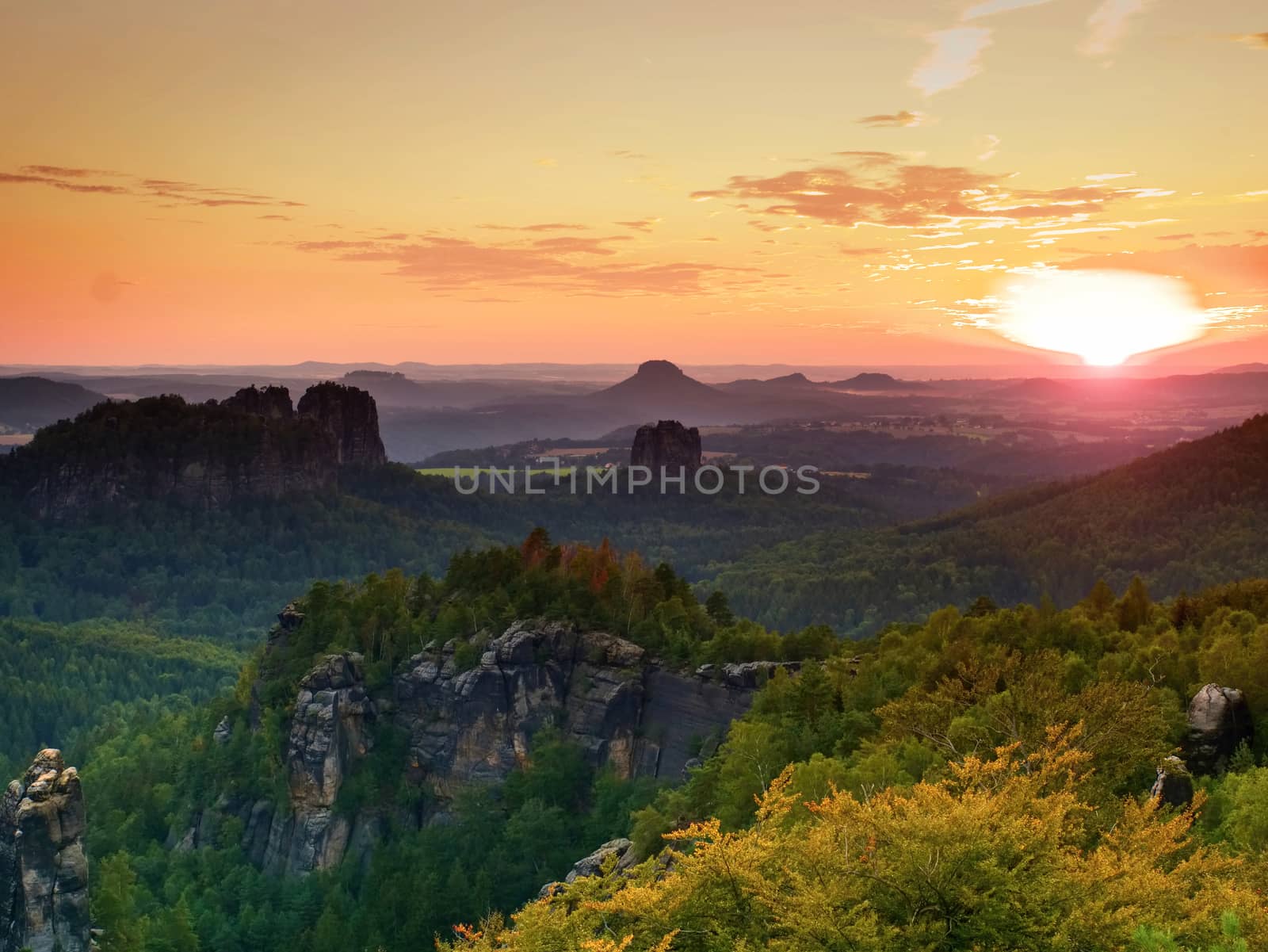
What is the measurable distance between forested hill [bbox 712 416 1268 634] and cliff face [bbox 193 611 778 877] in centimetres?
8989

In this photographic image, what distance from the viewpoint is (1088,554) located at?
174m

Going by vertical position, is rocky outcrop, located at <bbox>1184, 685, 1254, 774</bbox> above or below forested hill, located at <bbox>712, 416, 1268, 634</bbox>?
above

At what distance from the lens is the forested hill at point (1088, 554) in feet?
531

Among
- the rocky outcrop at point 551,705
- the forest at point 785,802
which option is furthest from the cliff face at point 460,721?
the forest at point 785,802

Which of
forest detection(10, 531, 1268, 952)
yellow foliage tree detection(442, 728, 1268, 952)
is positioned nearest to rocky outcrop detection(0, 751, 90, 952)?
forest detection(10, 531, 1268, 952)

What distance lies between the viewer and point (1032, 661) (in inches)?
2203

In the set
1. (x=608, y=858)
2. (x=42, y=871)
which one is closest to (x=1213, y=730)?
(x=608, y=858)

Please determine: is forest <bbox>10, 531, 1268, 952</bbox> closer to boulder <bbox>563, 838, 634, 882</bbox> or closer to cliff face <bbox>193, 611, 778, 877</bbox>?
boulder <bbox>563, 838, 634, 882</bbox>

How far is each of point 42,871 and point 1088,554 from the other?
143611 millimetres

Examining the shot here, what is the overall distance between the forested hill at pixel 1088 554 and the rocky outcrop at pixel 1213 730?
112645 mm

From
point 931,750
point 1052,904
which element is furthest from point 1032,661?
point 1052,904

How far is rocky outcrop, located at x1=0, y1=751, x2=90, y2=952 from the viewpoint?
66.4 metres

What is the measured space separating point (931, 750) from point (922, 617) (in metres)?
115

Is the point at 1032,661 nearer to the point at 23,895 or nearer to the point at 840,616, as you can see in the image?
Result: the point at 23,895
